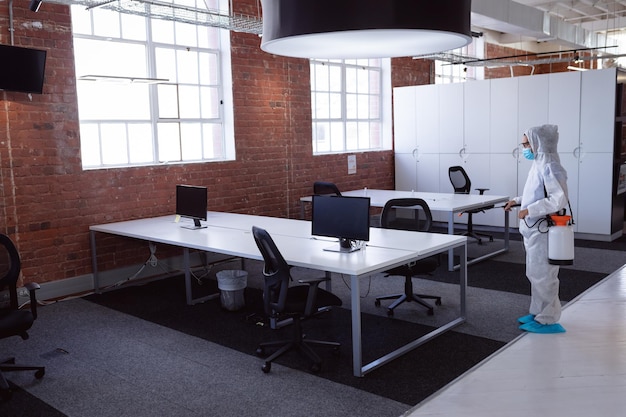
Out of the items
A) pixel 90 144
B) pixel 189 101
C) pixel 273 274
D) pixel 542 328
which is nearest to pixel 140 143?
pixel 90 144

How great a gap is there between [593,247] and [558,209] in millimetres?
3779

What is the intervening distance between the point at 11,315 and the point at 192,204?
2.19m

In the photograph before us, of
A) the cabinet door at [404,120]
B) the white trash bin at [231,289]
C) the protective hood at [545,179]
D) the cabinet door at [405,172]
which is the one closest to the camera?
the protective hood at [545,179]

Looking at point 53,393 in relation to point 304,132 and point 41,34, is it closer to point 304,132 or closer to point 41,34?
point 41,34

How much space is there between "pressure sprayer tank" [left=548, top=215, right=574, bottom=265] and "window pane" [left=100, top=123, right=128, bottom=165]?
14.4ft

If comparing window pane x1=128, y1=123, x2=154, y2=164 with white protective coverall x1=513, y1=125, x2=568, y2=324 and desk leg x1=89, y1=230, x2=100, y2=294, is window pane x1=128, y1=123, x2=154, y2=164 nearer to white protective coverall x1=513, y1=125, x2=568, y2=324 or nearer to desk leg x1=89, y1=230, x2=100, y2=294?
desk leg x1=89, y1=230, x2=100, y2=294

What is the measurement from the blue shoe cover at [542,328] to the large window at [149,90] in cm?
417

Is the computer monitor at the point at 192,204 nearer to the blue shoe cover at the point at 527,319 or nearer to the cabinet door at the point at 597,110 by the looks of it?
the blue shoe cover at the point at 527,319

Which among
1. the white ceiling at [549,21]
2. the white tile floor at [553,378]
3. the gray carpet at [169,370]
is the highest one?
the white ceiling at [549,21]

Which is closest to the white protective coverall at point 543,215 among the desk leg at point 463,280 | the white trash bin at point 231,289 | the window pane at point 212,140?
the desk leg at point 463,280

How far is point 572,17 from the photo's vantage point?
1184 centimetres

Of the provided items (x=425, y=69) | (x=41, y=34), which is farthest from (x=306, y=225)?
(x=425, y=69)

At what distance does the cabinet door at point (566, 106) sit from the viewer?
25.5 feet

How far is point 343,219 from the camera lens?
168 inches
